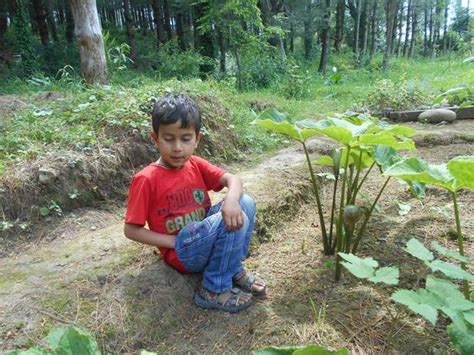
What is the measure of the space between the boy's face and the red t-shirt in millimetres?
102

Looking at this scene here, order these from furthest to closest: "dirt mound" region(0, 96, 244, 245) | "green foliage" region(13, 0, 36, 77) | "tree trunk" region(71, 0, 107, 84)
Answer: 1. "green foliage" region(13, 0, 36, 77)
2. "tree trunk" region(71, 0, 107, 84)
3. "dirt mound" region(0, 96, 244, 245)

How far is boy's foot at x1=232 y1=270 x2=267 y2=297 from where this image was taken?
1.92 meters

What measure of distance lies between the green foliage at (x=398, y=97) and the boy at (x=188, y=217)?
17.3 ft

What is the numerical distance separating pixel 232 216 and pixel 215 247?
7.5 inches

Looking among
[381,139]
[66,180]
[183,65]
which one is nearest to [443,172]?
[381,139]

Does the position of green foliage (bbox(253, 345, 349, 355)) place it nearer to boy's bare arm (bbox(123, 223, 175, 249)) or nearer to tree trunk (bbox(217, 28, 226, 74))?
boy's bare arm (bbox(123, 223, 175, 249))

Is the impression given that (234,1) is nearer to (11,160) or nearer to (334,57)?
(11,160)

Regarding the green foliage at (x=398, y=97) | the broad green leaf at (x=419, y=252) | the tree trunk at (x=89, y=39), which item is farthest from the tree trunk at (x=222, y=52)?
the broad green leaf at (x=419, y=252)

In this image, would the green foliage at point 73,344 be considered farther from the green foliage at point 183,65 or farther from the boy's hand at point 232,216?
the green foliage at point 183,65

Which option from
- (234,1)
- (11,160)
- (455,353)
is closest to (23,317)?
(11,160)

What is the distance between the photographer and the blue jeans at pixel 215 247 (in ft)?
5.84

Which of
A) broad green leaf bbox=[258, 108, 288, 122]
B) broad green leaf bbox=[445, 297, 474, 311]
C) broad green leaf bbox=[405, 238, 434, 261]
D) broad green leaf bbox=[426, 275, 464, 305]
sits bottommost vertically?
broad green leaf bbox=[426, 275, 464, 305]

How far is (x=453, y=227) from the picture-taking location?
2354 millimetres

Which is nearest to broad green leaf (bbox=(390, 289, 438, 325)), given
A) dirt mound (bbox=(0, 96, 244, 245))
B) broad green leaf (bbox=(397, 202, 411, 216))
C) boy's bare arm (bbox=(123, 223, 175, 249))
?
boy's bare arm (bbox=(123, 223, 175, 249))
